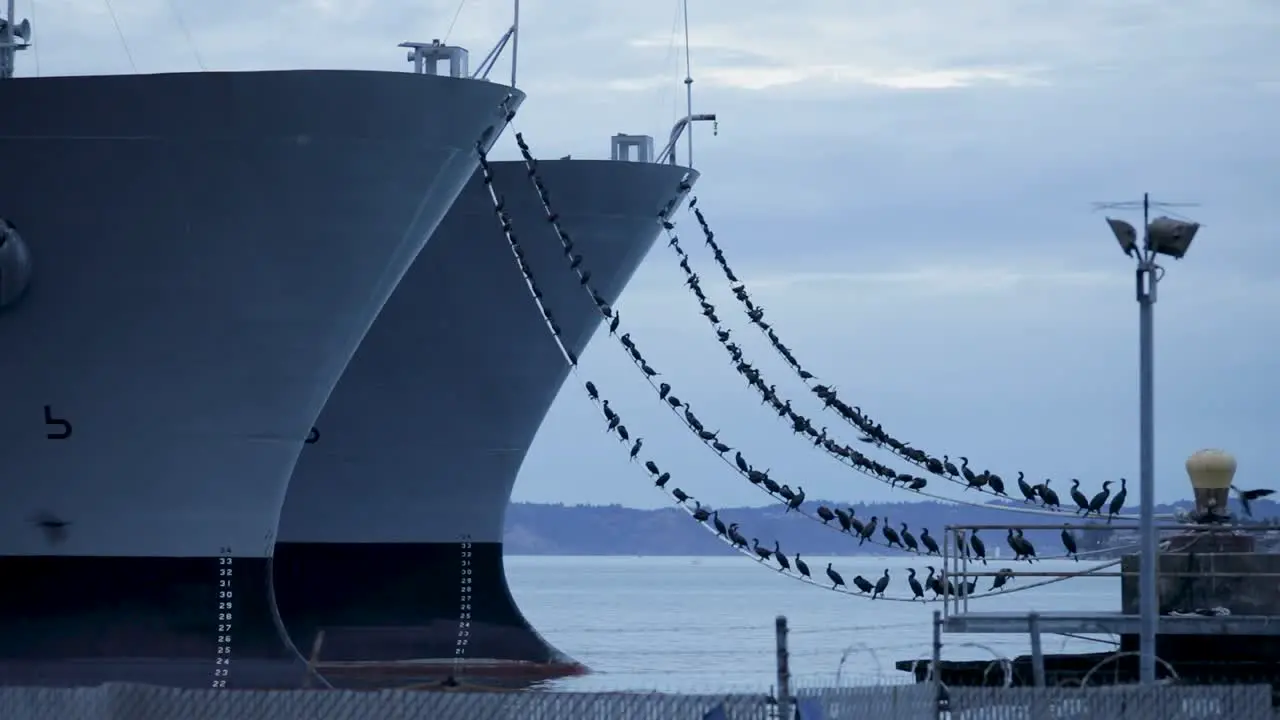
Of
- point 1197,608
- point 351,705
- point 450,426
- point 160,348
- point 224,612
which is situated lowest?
point 351,705

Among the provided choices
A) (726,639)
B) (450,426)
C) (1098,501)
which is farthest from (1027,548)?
(726,639)

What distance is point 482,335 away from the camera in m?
31.0

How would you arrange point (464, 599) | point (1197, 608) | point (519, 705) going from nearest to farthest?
point (519, 705)
point (1197, 608)
point (464, 599)

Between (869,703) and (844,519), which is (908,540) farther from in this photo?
(869,703)

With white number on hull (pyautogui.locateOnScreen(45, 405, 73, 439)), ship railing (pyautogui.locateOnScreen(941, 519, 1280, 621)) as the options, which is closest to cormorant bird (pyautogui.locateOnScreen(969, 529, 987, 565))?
ship railing (pyautogui.locateOnScreen(941, 519, 1280, 621))

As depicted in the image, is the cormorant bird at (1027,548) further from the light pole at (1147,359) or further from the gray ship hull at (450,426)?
the gray ship hull at (450,426)

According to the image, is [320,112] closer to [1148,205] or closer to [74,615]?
[74,615]

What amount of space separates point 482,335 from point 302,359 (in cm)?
791

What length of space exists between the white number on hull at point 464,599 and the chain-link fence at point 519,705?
60.2 ft

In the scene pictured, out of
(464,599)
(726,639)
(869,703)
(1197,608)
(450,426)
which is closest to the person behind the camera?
(869,703)

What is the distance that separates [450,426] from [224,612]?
906 centimetres

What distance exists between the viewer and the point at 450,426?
31453 millimetres

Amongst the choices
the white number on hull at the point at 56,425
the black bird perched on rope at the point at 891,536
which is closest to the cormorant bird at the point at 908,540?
the black bird perched on rope at the point at 891,536

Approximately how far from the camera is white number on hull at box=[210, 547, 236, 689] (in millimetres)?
22672
